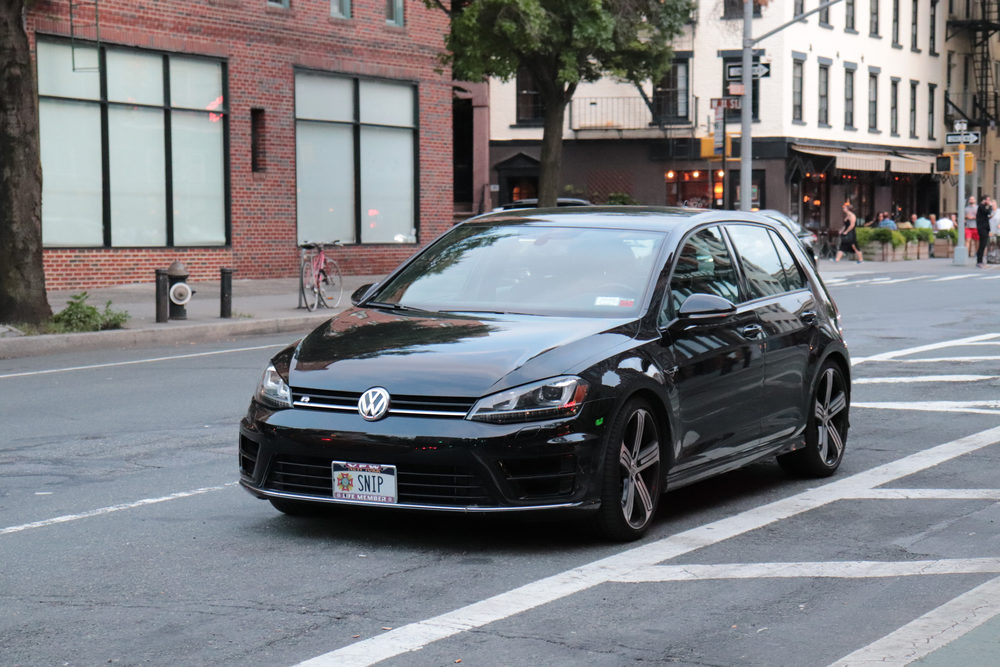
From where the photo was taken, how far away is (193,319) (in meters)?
20.0

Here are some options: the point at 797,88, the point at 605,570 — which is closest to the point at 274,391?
the point at 605,570

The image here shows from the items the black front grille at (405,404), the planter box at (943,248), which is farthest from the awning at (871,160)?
the black front grille at (405,404)

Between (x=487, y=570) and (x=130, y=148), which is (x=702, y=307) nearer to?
(x=487, y=570)

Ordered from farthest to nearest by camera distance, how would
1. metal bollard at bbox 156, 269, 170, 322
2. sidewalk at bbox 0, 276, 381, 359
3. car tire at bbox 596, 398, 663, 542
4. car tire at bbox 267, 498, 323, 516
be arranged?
1. metal bollard at bbox 156, 269, 170, 322
2. sidewalk at bbox 0, 276, 381, 359
3. car tire at bbox 267, 498, 323, 516
4. car tire at bbox 596, 398, 663, 542

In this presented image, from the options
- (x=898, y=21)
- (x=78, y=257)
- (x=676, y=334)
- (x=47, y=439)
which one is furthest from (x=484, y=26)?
(x=898, y=21)

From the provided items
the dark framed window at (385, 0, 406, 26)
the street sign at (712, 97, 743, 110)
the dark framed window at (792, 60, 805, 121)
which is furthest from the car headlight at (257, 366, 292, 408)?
the dark framed window at (792, 60, 805, 121)

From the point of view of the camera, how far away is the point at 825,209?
52.7 metres

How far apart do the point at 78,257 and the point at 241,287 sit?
10.2ft

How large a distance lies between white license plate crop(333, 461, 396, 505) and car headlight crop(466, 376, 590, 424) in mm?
465

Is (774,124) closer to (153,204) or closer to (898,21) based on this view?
(898,21)

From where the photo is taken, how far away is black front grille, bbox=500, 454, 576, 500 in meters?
6.27

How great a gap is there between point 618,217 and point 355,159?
917 inches

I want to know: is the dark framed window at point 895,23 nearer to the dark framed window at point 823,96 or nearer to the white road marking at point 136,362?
the dark framed window at point 823,96

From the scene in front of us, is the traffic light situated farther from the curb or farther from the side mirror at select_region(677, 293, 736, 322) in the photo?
the side mirror at select_region(677, 293, 736, 322)
